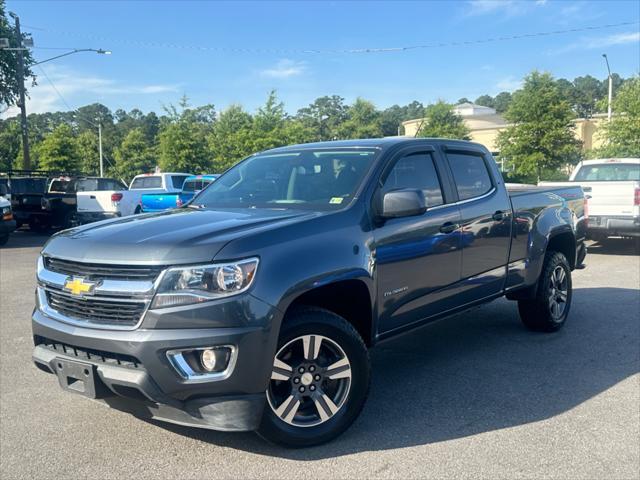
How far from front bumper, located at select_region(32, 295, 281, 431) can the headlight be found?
7 cm

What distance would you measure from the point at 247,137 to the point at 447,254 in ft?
106

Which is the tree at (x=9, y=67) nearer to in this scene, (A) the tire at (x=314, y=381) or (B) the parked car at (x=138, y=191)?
(B) the parked car at (x=138, y=191)

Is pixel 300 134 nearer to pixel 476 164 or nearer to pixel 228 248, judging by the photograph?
pixel 476 164

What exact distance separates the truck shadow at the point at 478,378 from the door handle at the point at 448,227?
48.1 inches

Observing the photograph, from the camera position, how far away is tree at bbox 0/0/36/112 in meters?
26.8

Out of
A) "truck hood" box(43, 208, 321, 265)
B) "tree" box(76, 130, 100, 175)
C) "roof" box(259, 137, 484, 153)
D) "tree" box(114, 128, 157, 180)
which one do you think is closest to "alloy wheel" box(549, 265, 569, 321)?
"roof" box(259, 137, 484, 153)

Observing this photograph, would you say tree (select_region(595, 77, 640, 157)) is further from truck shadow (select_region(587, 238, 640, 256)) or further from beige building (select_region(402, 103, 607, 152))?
beige building (select_region(402, 103, 607, 152))

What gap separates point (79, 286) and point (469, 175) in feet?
11.1

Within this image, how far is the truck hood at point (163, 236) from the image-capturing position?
315 cm

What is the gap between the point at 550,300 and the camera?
20.0 ft

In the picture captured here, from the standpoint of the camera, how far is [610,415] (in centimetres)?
409

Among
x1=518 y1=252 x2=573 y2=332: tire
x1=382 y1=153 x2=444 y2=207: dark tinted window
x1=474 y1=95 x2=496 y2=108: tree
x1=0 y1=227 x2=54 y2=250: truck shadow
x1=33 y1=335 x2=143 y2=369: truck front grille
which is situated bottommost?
x1=0 y1=227 x2=54 y2=250: truck shadow

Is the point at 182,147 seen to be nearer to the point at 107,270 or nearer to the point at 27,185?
the point at 27,185

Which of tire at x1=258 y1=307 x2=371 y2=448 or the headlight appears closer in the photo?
the headlight
